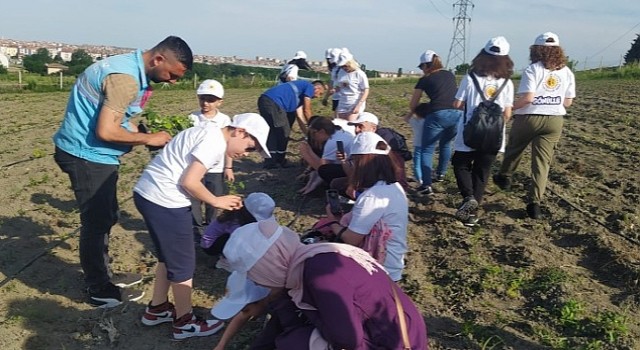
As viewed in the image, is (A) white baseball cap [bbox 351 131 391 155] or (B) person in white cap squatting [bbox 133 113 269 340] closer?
(B) person in white cap squatting [bbox 133 113 269 340]

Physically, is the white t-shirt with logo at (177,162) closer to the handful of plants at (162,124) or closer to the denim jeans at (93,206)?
the denim jeans at (93,206)

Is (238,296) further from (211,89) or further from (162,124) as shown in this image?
(211,89)

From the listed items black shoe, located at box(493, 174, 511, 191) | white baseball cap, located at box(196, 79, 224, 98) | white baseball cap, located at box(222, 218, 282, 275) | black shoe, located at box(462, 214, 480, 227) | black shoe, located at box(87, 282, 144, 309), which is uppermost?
white baseball cap, located at box(196, 79, 224, 98)

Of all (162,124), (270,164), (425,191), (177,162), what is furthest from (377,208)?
(270,164)

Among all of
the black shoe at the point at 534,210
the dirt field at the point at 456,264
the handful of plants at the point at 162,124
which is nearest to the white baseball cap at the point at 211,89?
the handful of plants at the point at 162,124

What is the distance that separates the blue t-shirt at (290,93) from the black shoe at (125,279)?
403cm

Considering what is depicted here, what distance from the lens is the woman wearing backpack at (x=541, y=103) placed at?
18.3 ft

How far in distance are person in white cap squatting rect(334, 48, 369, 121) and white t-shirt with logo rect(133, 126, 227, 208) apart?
4478 mm

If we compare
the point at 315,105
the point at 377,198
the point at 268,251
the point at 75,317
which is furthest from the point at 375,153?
the point at 315,105

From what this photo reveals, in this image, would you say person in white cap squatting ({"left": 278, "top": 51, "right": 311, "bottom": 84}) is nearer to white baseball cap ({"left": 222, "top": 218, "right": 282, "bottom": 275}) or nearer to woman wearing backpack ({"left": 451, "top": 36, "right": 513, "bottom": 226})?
woman wearing backpack ({"left": 451, "top": 36, "right": 513, "bottom": 226})

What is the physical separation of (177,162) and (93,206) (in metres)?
0.89

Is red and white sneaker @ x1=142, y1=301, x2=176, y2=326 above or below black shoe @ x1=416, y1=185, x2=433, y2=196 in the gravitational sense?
below

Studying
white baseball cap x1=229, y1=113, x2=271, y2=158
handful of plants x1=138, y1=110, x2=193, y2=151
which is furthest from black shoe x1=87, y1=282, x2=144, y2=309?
white baseball cap x1=229, y1=113, x2=271, y2=158

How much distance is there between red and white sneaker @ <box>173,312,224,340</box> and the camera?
370 cm
